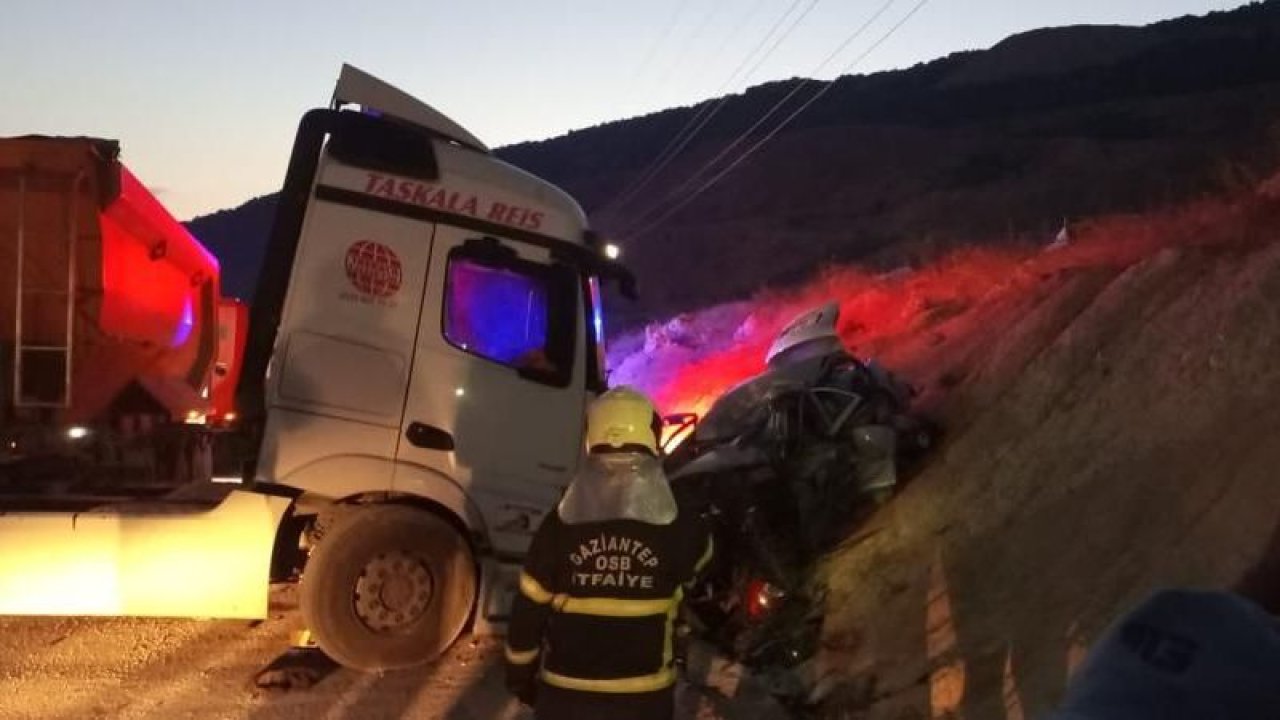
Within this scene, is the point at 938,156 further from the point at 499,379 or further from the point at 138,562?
the point at 138,562

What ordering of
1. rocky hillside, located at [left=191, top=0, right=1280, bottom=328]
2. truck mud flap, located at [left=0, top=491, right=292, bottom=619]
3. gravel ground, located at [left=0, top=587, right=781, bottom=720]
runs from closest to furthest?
gravel ground, located at [left=0, top=587, right=781, bottom=720], truck mud flap, located at [left=0, top=491, right=292, bottom=619], rocky hillside, located at [left=191, top=0, right=1280, bottom=328]

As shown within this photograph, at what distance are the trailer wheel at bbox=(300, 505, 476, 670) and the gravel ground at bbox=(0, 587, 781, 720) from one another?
0.20m

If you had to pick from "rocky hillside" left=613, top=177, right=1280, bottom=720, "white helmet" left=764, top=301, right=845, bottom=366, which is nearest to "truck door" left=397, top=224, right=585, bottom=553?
"rocky hillside" left=613, top=177, right=1280, bottom=720

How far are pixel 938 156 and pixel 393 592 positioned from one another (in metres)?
52.6

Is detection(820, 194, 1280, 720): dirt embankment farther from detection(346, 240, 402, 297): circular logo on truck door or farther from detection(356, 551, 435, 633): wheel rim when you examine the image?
detection(346, 240, 402, 297): circular logo on truck door

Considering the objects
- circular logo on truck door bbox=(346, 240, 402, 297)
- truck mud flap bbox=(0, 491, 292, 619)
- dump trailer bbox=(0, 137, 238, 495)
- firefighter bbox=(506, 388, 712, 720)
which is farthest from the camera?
dump trailer bbox=(0, 137, 238, 495)

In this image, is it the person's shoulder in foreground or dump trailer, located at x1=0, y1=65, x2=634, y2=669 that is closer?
the person's shoulder in foreground

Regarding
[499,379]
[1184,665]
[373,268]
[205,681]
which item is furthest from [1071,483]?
[1184,665]

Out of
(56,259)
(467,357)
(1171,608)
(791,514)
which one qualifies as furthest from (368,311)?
(1171,608)

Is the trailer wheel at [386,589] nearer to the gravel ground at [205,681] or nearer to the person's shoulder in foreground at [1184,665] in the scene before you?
the gravel ground at [205,681]

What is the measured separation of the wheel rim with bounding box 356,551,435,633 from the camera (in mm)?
7868

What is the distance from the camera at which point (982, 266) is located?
669 inches

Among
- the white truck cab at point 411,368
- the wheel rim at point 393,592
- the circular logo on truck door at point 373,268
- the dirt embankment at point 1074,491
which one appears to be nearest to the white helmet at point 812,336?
the dirt embankment at point 1074,491

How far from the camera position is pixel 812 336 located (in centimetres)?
1123
